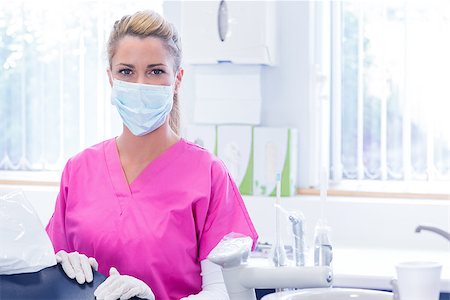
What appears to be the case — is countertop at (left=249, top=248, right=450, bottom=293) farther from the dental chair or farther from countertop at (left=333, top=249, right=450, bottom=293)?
the dental chair

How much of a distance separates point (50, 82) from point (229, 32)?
960 millimetres

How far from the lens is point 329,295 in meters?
1.55

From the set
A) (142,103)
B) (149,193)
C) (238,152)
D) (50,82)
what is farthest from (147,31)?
(50,82)

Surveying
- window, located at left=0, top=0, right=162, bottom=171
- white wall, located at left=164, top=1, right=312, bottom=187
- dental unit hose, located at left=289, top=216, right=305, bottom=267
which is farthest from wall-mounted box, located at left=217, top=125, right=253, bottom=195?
dental unit hose, located at left=289, top=216, right=305, bottom=267

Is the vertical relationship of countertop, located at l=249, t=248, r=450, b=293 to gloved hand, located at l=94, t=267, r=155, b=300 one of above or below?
below

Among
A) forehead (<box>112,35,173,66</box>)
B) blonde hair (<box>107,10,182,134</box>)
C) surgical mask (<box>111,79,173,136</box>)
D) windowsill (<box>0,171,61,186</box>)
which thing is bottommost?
A: windowsill (<box>0,171,61,186</box>)

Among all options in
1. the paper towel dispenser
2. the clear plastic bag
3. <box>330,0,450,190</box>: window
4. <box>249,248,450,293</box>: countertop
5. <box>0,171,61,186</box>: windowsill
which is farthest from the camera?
<box>0,171,61,186</box>: windowsill

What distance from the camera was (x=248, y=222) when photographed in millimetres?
1971

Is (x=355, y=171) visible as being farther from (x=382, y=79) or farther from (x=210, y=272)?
(x=210, y=272)

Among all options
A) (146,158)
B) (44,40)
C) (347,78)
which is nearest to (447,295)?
(146,158)

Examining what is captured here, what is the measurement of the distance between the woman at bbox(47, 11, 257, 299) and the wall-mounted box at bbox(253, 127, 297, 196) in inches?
39.2

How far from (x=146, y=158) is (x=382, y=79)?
141cm

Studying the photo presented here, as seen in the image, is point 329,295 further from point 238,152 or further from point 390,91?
point 390,91

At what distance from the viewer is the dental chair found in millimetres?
1528
